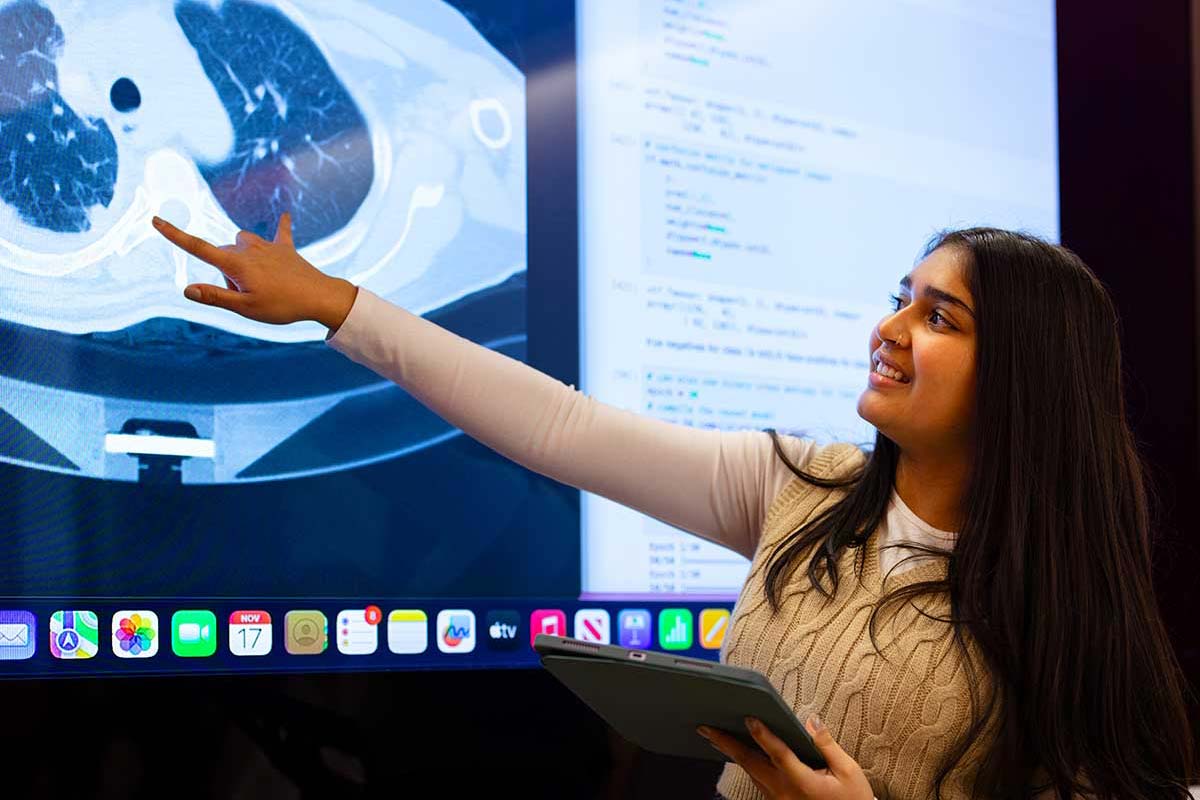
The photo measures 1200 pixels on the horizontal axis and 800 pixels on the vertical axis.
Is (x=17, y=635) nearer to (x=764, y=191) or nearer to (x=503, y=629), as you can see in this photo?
(x=503, y=629)

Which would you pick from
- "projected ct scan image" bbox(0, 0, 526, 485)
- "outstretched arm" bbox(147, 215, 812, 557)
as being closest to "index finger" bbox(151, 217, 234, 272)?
"outstretched arm" bbox(147, 215, 812, 557)

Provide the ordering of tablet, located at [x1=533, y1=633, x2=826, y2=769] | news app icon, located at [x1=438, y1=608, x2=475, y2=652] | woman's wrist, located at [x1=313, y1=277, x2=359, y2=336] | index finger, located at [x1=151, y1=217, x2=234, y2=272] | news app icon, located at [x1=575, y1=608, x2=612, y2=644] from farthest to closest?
news app icon, located at [x1=575, y1=608, x2=612, y2=644] → news app icon, located at [x1=438, y1=608, x2=475, y2=652] → woman's wrist, located at [x1=313, y1=277, x2=359, y2=336] → index finger, located at [x1=151, y1=217, x2=234, y2=272] → tablet, located at [x1=533, y1=633, x2=826, y2=769]

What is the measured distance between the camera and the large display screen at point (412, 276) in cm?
139

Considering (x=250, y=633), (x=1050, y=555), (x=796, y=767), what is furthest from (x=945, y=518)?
(x=250, y=633)

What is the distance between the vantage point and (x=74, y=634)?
136cm

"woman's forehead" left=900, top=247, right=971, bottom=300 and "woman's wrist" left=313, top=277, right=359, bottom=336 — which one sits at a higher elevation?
"woman's forehead" left=900, top=247, right=971, bottom=300

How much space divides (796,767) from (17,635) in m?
0.80

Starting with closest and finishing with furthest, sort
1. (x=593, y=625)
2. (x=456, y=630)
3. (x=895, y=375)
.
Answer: (x=895, y=375), (x=456, y=630), (x=593, y=625)

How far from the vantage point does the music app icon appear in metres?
1.66

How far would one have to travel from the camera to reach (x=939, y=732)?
1312 millimetres

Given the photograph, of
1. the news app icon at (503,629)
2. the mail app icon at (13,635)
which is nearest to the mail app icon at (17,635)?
the mail app icon at (13,635)

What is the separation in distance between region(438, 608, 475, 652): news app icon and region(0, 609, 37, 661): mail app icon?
46 cm

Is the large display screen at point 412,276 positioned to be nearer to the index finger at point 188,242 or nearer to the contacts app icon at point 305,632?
the contacts app icon at point 305,632

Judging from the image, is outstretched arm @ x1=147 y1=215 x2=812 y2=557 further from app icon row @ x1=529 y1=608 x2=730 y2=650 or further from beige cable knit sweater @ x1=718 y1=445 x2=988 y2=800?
app icon row @ x1=529 y1=608 x2=730 y2=650
